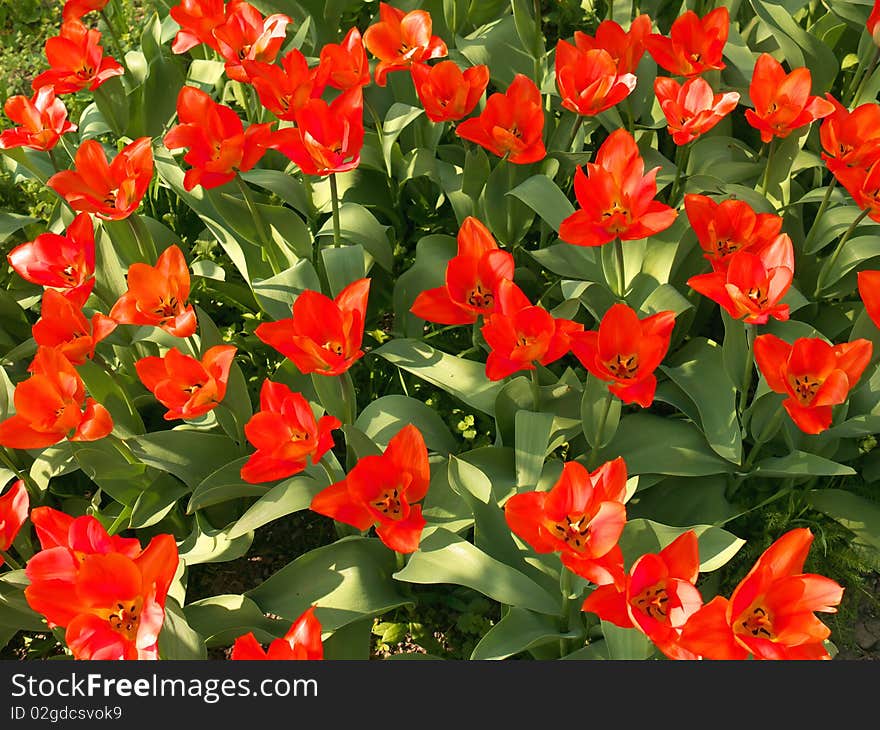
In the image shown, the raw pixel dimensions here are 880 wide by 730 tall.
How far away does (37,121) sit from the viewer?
2.23 m

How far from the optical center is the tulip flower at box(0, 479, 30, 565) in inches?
64.6

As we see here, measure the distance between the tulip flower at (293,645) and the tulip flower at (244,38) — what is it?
4.71 feet

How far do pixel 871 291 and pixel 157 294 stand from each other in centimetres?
138

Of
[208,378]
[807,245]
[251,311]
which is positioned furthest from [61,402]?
[807,245]

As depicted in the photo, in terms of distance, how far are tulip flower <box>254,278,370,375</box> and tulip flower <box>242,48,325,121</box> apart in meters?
0.64

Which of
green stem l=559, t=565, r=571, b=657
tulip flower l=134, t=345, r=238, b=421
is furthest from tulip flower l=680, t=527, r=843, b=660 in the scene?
tulip flower l=134, t=345, r=238, b=421

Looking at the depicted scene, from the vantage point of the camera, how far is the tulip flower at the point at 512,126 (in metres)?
2.10

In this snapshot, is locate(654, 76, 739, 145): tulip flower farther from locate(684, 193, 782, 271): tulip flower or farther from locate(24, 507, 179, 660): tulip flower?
locate(24, 507, 179, 660): tulip flower

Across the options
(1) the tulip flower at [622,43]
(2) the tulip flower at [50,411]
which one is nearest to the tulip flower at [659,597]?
(2) the tulip flower at [50,411]

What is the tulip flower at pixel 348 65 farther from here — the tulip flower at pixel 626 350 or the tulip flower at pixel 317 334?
the tulip flower at pixel 626 350

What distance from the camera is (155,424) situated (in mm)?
2443

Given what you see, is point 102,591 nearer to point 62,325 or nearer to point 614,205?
point 62,325

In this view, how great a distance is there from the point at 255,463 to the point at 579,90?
47.9 inches

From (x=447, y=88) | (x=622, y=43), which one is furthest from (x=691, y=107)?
(x=447, y=88)
